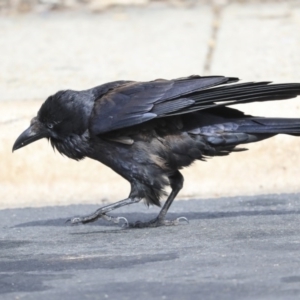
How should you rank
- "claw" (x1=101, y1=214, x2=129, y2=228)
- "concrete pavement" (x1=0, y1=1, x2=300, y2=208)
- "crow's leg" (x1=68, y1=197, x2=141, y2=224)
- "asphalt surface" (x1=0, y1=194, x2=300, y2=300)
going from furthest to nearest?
1. "concrete pavement" (x1=0, y1=1, x2=300, y2=208)
2. "claw" (x1=101, y1=214, x2=129, y2=228)
3. "crow's leg" (x1=68, y1=197, x2=141, y2=224)
4. "asphalt surface" (x1=0, y1=194, x2=300, y2=300)

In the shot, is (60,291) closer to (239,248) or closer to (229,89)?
(239,248)

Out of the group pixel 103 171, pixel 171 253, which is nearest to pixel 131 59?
pixel 103 171

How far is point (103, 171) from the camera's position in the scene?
8070mm

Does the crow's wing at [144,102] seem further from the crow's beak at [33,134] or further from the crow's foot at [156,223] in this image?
the crow's foot at [156,223]

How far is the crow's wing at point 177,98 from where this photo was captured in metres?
6.47

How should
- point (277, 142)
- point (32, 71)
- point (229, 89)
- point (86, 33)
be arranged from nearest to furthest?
point (229, 89)
point (277, 142)
point (32, 71)
point (86, 33)

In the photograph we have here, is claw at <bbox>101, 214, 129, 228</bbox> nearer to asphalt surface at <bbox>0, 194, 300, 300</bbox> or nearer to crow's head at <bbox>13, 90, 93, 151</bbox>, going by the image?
asphalt surface at <bbox>0, 194, 300, 300</bbox>

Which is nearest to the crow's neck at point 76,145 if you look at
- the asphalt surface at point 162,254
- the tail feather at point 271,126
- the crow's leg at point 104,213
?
the crow's leg at point 104,213

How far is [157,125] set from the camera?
6.68m

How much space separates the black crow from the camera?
651 cm

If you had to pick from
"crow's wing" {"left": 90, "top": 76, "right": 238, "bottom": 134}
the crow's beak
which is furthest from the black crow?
the crow's beak

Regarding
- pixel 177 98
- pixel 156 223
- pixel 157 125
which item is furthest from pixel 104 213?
pixel 177 98

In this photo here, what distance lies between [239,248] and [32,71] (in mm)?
5253

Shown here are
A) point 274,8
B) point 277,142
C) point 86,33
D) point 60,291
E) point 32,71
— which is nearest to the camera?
point 60,291
